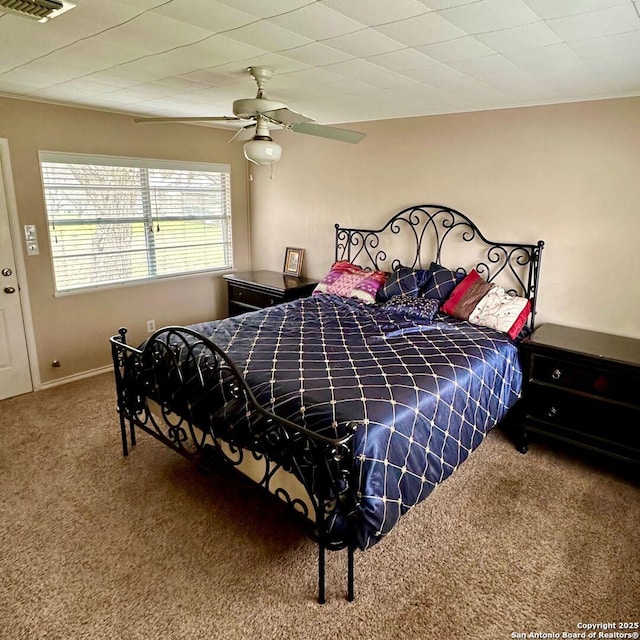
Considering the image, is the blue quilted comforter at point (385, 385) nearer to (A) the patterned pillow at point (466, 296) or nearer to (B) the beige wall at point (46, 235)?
(A) the patterned pillow at point (466, 296)

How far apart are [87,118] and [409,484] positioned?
3928 mm

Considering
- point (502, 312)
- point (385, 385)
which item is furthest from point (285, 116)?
point (502, 312)

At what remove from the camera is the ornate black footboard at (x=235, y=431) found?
1.83 metres

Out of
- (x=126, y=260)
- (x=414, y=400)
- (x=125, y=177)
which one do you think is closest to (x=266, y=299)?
(x=126, y=260)

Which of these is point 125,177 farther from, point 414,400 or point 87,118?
point 414,400

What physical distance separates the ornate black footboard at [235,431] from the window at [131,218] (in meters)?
1.60

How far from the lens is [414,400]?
2.20 meters

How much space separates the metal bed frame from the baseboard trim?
4.11ft

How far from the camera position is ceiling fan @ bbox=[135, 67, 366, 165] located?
7.97 ft

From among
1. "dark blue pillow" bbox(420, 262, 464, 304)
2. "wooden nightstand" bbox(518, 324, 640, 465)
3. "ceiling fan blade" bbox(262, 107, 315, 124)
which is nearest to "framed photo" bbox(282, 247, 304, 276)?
"dark blue pillow" bbox(420, 262, 464, 304)

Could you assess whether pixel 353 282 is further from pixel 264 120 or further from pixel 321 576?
pixel 321 576

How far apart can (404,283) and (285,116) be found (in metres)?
1.83

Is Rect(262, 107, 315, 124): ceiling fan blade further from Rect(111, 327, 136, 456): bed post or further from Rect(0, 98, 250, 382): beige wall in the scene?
Rect(0, 98, 250, 382): beige wall

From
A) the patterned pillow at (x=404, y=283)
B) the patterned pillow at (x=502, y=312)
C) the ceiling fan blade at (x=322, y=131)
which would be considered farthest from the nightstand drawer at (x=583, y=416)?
the ceiling fan blade at (x=322, y=131)
